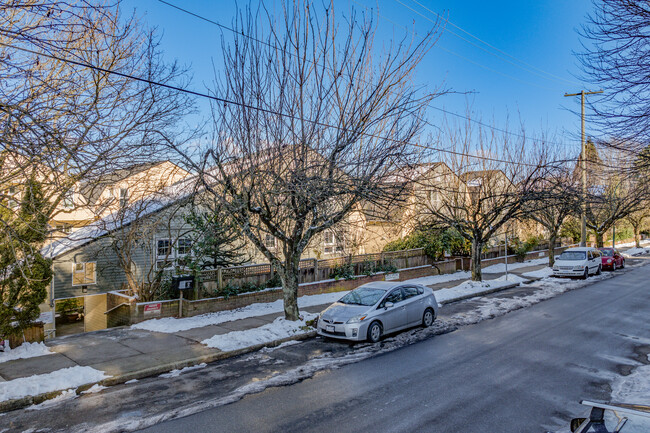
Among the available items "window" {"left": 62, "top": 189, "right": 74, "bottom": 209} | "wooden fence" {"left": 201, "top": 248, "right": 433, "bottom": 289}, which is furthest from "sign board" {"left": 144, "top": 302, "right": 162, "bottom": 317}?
"window" {"left": 62, "top": 189, "right": 74, "bottom": 209}

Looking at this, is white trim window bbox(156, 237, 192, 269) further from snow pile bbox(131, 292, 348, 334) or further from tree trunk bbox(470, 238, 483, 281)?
tree trunk bbox(470, 238, 483, 281)

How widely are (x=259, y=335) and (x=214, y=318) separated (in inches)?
115

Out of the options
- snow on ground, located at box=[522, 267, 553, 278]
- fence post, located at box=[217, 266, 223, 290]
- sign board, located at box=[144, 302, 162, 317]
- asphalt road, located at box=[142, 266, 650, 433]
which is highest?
fence post, located at box=[217, 266, 223, 290]

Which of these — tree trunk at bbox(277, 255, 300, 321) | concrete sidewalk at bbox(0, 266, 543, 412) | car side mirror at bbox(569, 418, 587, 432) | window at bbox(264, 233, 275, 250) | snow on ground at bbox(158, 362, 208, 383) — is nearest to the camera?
car side mirror at bbox(569, 418, 587, 432)

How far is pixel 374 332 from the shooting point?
1076 centimetres

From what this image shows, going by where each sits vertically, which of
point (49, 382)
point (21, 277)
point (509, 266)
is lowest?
point (49, 382)

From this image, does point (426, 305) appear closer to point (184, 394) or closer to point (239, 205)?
point (239, 205)

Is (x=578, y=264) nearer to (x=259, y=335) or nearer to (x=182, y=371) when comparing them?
(x=259, y=335)

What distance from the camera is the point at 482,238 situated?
19.8 m

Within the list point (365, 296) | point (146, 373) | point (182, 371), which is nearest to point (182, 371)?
point (182, 371)

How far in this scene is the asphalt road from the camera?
237 inches

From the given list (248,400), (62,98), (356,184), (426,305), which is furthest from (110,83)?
(426,305)

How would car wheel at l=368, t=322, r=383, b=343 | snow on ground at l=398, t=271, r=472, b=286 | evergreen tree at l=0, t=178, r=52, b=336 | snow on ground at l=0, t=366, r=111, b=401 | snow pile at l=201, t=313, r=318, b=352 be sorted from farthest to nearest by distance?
1. snow on ground at l=398, t=271, r=472, b=286
2. car wheel at l=368, t=322, r=383, b=343
3. snow pile at l=201, t=313, r=318, b=352
4. evergreen tree at l=0, t=178, r=52, b=336
5. snow on ground at l=0, t=366, r=111, b=401

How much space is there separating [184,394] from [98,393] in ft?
5.43
